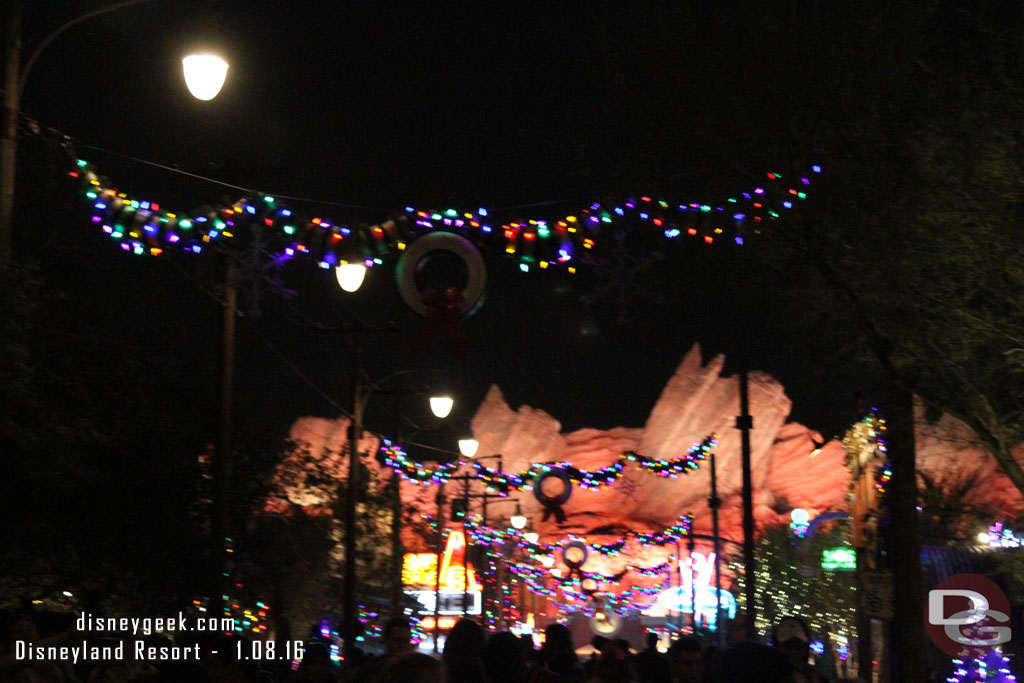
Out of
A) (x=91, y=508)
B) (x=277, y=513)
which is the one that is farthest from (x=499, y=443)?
(x=91, y=508)

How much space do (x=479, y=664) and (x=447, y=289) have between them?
6074 mm

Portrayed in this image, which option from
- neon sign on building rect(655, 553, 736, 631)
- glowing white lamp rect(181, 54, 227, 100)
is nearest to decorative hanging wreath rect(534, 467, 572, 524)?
glowing white lamp rect(181, 54, 227, 100)

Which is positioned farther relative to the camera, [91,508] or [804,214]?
[91,508]

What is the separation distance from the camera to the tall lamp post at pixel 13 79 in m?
10.8

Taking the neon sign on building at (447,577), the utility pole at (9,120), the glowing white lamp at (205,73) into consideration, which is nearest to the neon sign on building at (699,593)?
the neon sign on building at (447,577)

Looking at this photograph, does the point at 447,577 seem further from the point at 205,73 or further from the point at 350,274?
the point at 205,73

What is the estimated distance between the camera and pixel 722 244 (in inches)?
559

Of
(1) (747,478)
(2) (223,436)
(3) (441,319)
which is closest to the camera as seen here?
(3) (441,319)

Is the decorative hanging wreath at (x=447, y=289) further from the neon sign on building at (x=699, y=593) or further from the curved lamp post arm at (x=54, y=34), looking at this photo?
the neon sign on building at (x=699, y=593)

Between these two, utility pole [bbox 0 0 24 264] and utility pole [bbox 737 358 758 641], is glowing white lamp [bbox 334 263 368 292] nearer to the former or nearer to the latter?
utility pole [bbox 0 0 24 264]

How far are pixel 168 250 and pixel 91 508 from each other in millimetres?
4424

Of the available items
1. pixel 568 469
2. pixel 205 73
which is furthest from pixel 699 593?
pixel 205 73

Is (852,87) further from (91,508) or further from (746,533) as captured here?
(746,533)

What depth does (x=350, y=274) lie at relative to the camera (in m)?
14.2
